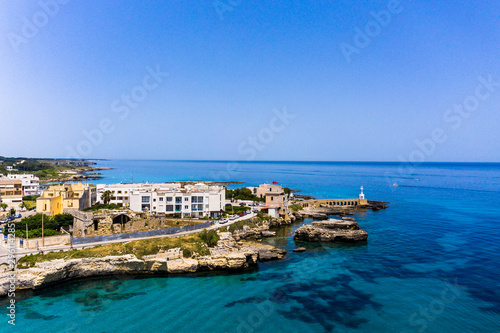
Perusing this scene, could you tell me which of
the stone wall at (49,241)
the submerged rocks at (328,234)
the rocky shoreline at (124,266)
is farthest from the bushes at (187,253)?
the submerged rocks at (328,234)

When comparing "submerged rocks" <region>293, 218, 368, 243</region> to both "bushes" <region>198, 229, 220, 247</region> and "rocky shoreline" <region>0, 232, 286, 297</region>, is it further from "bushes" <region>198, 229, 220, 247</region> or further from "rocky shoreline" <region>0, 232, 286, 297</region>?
"bushes" <region>198, 229, 220, 247</region>

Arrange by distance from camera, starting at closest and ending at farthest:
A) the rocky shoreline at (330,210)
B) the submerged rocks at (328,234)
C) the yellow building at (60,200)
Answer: the submerged rocks at (328,234), the yellow building at (60,200), the rocky shoreline at (330,210)

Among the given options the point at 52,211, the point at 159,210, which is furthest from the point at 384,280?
the point at 52,211

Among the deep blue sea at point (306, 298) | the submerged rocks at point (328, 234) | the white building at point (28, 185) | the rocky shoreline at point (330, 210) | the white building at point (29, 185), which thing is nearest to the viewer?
the deep blue sea at point (306, 298)

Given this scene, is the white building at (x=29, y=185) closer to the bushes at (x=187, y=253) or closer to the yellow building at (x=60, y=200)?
the yellow building at (x=60, y=200)

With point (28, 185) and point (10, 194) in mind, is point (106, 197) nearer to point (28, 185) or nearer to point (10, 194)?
point (10, 194)

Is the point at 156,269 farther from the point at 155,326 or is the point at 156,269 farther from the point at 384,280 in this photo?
the point at 384,280

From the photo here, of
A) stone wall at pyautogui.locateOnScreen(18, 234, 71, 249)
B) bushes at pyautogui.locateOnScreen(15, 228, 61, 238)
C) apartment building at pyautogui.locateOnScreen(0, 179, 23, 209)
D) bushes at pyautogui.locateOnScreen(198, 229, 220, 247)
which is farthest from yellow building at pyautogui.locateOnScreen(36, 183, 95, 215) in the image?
bushes at pyautogui.locateOnScreen(198, 229, 220, 247)
